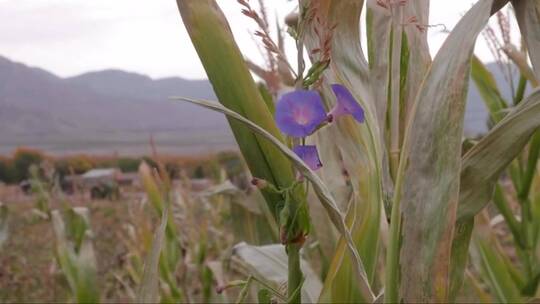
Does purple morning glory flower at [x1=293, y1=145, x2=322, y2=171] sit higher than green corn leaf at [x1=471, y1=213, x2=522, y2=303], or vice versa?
purple morning glory flower at [x1=293, y1=145, x2=322, y2=171]

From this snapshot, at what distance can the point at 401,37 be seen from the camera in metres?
0.54

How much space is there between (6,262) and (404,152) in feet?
10.2

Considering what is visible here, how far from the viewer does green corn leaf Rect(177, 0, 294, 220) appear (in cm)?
44

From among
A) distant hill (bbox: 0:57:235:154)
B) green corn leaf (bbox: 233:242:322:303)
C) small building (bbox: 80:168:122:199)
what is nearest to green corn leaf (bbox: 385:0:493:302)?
green corn leaf (bbox: 233:242:322:303)

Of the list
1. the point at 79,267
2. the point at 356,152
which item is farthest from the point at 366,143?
the point at 79,267

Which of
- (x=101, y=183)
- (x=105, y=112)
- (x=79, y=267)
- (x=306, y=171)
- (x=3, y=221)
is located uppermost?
(x=105, y=112)

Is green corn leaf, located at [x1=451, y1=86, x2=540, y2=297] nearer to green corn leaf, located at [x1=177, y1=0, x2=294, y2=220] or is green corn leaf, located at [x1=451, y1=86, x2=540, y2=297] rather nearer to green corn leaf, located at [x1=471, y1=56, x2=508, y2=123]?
green corn leaf, located at [x1=177, y1=0, x2=294, y2=220]

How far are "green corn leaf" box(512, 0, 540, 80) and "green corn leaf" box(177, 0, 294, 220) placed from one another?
20cm

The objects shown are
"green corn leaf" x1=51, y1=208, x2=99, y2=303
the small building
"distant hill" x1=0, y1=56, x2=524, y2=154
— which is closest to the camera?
"green corn leaf" x1=51, y1=208, x2=99, y2=303

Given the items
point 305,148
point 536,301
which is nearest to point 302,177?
point 305,148

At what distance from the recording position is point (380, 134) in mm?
552

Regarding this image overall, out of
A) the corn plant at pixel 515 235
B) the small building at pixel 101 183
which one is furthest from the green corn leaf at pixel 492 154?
the small building at pixel 101 183

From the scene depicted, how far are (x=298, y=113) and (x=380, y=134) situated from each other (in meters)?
0.17

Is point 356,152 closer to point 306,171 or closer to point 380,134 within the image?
point 380,134
